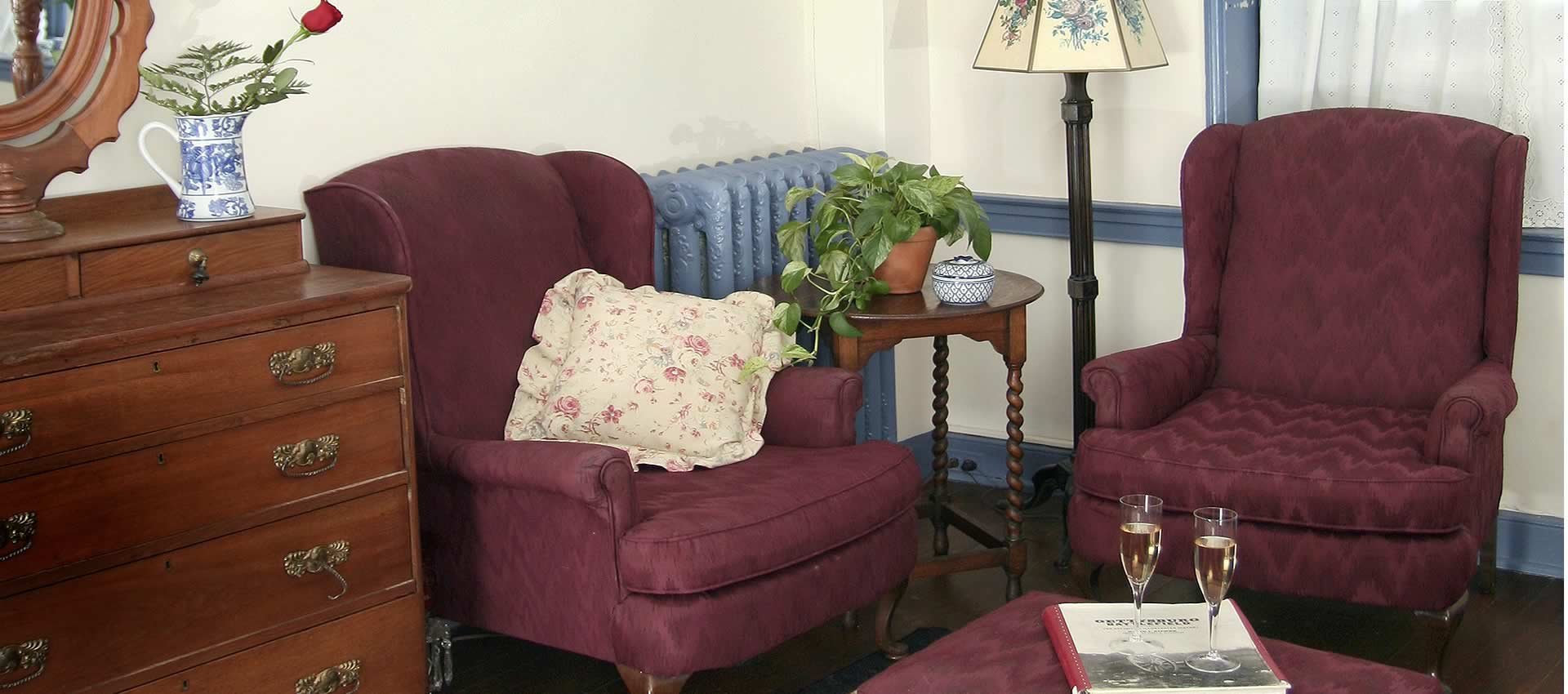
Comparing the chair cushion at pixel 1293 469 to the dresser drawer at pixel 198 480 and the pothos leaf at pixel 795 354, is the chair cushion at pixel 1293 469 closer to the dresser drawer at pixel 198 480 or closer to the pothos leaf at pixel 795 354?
the pothos leaf at pixel 795 354

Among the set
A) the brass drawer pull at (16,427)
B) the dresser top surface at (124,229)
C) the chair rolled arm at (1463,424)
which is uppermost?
the dresser top surface at (124,229)

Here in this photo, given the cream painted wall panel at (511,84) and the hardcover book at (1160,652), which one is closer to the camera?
the hardcover book at (1160,652)

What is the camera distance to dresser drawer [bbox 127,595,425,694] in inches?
91.0

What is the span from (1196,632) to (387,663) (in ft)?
4.30

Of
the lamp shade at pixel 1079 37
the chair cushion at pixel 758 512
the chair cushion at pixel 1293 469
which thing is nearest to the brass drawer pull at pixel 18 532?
the chair cushion at pixel 758 512

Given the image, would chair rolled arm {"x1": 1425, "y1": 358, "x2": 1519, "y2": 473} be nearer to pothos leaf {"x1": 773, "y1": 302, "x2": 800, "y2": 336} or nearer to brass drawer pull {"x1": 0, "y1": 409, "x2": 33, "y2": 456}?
pothos leaf {"x1": 773, "y1": 302, "x2": 800, "y2": 336}

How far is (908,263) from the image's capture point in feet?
10.6

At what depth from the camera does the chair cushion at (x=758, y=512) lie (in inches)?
97.7

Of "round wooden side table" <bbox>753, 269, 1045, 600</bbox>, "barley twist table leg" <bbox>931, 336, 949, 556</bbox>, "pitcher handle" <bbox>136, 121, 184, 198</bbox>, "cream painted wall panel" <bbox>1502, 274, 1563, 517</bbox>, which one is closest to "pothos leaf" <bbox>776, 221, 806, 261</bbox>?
"round wooden side table" <bbox>753, 269, 1045, 600</bbox>

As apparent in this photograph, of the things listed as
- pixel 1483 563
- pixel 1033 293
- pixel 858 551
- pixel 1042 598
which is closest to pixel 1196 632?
pixel 1042 598

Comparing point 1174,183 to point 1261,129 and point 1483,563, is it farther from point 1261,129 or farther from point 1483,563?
point 1483,563

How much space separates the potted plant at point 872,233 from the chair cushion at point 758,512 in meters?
0.34

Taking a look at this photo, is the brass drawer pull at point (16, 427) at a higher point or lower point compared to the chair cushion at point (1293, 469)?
higher

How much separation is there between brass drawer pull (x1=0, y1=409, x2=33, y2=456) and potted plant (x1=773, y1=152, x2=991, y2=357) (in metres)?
1.42
